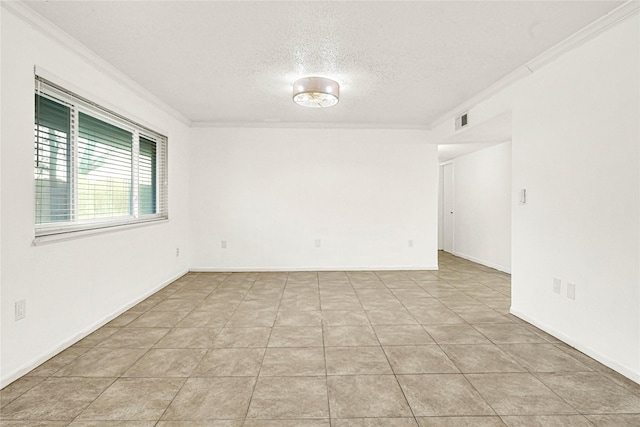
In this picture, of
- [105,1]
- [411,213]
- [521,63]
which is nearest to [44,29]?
[105,1]

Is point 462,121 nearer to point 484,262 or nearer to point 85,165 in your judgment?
point 484,262

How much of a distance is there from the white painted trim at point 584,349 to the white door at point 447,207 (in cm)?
454

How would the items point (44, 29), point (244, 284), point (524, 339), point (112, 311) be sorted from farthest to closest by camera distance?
point (244, 284)
point (112, 311)
point (524, 339)
point (44, 29)

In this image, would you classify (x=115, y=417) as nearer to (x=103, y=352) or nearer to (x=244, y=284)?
(x=103, y=352)

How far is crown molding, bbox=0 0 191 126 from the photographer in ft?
7.00

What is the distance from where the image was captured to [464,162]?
7.11m

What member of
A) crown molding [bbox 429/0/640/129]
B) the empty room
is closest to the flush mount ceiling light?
the empty room

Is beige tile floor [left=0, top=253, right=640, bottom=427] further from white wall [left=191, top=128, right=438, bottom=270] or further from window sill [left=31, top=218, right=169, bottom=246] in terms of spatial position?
white wall [left=191, top=128, right=438, bottom=270]

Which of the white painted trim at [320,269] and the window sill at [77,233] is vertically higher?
the window sill at [77,233]

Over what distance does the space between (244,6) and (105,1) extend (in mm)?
882

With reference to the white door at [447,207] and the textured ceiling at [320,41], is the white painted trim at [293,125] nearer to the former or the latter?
the textured ceiling at [320,41]

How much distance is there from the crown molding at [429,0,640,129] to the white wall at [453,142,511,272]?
2.16m

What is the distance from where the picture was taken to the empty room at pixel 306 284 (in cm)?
200

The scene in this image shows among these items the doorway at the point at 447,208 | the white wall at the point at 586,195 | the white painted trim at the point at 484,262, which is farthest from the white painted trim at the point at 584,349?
the doorway at the point at 447,208
